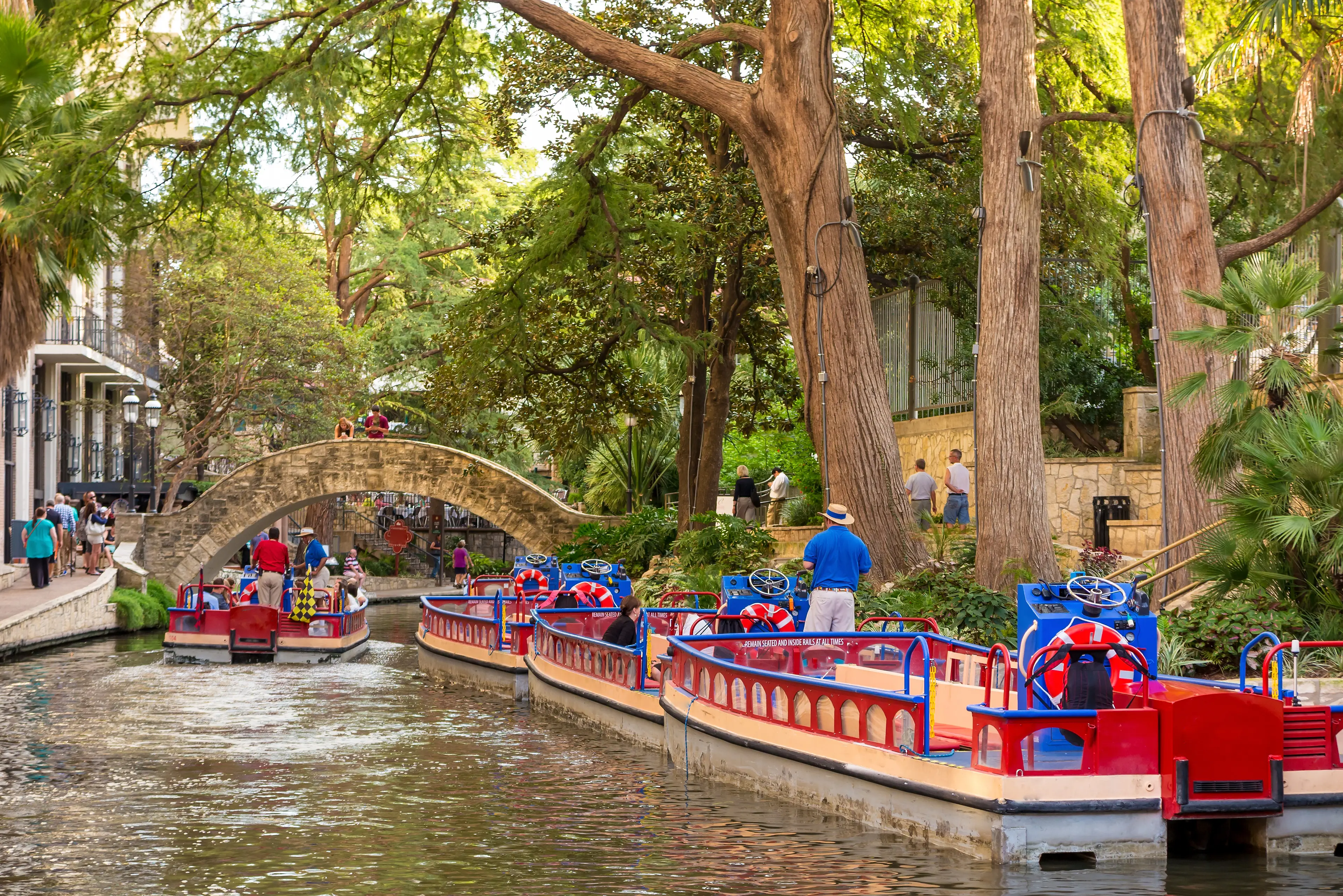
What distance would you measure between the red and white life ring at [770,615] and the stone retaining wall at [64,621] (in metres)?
14.1

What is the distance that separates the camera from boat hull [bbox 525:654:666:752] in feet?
50.0

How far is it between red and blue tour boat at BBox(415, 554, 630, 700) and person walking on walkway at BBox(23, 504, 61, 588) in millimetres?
8242

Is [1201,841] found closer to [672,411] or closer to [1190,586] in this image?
[1190,586]

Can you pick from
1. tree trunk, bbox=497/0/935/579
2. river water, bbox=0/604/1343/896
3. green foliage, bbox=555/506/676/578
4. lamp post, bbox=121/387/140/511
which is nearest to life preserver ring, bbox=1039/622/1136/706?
river water, bbox=0/604/1343/896

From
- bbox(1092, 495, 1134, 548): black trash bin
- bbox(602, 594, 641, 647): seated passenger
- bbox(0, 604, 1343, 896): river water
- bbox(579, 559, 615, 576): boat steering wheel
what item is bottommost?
bbox(0, 604, 1343, 896): river water

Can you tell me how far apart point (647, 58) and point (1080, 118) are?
17.4 feet

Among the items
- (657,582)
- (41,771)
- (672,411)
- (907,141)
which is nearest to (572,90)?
(907,141)

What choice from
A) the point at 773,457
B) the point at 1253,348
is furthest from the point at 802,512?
the point at 1253,348

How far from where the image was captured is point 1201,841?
9.77 metres

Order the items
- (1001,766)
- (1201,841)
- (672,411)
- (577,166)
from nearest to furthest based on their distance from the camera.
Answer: (1001,766), (1201,841), (577,166), (672,411)

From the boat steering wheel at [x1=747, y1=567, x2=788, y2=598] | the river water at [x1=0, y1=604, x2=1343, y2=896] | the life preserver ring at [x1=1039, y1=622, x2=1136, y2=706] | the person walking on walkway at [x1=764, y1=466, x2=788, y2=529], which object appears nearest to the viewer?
the river water at [x1=0, y1=604, x2=1343, y2=896]

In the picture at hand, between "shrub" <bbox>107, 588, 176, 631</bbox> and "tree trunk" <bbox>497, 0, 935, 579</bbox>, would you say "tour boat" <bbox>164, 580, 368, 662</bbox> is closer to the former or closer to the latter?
"shrub" <bbox>107, 588, 176, 631</bbox>

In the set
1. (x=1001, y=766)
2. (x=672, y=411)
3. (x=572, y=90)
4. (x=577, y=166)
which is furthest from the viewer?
(x=672, y=411)

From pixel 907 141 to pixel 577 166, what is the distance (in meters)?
5.25
